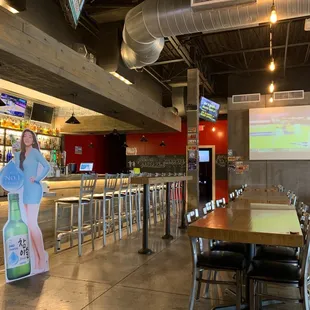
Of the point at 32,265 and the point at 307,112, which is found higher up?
the point at 307,112

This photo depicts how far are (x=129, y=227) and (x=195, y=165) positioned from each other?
112 inches

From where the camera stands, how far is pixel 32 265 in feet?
11.5

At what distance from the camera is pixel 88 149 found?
41.2 ft

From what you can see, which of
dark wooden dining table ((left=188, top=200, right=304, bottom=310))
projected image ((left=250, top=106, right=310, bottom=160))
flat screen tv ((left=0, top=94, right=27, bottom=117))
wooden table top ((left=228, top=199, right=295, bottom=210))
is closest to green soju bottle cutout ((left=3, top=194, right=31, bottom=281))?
dark wooden dining table ((left=188, top=200, right=304, bottom=310))

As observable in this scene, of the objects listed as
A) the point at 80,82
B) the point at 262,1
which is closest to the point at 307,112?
the point at 262,1

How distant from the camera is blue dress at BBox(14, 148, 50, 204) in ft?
11.6

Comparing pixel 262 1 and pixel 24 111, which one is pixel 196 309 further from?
pixel 24 111

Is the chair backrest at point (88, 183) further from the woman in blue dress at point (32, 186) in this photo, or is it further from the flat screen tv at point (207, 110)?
the flat screen tv at point (207, 110)

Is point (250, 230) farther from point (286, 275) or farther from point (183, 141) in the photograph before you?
point (183, 141)

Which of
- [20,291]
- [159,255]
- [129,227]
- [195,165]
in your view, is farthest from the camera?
[195,165]

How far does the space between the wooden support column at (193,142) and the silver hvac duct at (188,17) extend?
10.6 feet

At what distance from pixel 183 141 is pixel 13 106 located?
21.1 feet

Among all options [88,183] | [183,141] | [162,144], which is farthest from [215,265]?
[183,141]

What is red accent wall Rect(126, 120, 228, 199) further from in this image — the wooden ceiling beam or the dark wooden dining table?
the dark wooden dining table
